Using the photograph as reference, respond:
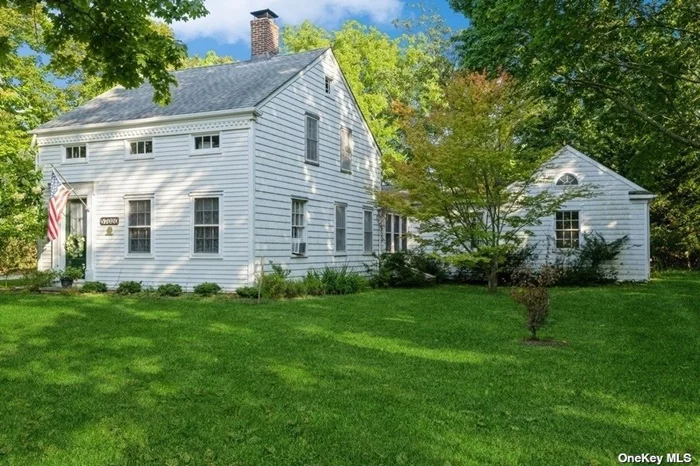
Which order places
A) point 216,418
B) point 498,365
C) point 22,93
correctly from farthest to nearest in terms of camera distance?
point 22,93 → point 498,365 → point 216,418

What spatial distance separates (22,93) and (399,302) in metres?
18.7

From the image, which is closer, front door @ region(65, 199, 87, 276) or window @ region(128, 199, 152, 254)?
window @ region(128, 199, 152, 254)

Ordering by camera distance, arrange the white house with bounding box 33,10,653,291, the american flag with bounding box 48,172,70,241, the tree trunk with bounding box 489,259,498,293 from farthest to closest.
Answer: the tree trunk with bounding box 489,259,498,293 → the american flag with bounding box 48,172,70,241 → the white house with bounding box 33,10,653,291

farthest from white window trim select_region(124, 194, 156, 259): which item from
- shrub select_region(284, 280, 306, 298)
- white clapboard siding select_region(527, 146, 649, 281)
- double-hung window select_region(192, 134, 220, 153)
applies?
white clapboard siding select_region(527, 146, 649, 281)

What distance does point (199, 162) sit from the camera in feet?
51.3

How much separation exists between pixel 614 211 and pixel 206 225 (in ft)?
46.8

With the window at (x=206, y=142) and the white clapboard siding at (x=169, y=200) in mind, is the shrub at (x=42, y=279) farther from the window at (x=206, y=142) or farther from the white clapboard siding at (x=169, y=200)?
the window at (x=206, y=142)

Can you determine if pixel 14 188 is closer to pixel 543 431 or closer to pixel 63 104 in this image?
pixel 63 104

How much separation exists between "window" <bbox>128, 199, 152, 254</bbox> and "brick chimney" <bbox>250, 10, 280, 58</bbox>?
23.9 ft

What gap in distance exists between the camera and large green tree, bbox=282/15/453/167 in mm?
33562

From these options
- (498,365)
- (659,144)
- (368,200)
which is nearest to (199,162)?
(368,200)

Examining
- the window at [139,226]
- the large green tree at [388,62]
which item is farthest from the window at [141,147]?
the large green tree at [388,62]

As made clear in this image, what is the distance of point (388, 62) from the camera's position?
35.8 meters

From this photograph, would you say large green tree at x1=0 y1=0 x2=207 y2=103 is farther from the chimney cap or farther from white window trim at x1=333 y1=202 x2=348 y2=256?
the chimney cap
